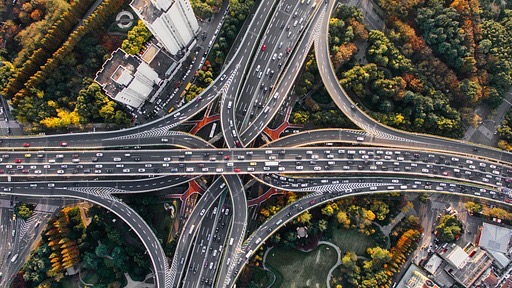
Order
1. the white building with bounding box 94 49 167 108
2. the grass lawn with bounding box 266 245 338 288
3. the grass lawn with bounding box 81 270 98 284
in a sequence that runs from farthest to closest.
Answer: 1. the grass lawn with bounding box 266 245 338 288
2. the grass lawn with bounding box 81 270 98 284
3. the white building with bounding box 94 49 167 108

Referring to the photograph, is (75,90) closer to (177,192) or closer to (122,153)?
(122,153)

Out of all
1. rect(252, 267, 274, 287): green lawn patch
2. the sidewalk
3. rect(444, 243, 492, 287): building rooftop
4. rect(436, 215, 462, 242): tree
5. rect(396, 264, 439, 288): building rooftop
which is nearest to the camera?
rect(444, 243, 492, 287): building rooftop

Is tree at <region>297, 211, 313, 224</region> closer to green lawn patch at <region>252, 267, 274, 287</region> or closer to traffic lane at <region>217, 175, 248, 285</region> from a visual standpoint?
traffic lane at <region>217, 175, 248, 285</region>

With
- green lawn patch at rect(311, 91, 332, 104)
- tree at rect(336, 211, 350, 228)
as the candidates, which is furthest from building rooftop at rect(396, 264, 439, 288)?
green lawn patch at rect(311, 91, 332, 104)

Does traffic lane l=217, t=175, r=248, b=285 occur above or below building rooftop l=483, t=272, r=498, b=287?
below

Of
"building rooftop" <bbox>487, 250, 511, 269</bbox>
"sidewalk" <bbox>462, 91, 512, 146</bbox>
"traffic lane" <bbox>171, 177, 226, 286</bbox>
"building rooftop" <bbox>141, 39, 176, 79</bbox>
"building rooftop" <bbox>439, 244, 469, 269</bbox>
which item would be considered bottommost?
"traffic lane" <bbox>171, 177, 226, 286</bbox>
